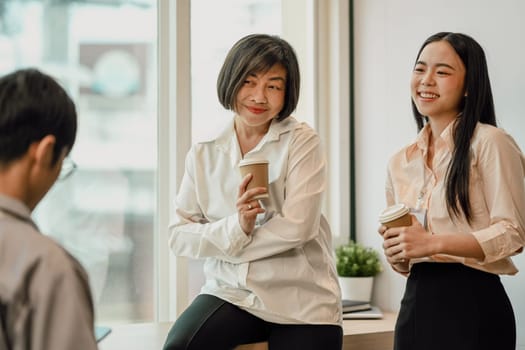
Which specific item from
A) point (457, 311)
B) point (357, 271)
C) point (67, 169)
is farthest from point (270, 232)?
point (357, 271)

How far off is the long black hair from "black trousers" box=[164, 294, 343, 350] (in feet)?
1.57

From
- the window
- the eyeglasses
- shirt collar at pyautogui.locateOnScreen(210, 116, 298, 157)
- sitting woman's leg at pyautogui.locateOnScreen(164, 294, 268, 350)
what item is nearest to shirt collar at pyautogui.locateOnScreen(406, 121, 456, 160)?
shirt collar at pyautogui.locateOnScreen(210, 116, 298, 157)

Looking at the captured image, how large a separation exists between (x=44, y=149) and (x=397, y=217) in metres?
0.92

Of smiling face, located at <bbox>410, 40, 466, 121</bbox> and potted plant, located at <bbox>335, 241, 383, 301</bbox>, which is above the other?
smiling face, located at <bbox>410, 40, 466, 121</bbox>

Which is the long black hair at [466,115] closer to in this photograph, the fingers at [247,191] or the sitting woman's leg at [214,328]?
the fingers at [247,191]

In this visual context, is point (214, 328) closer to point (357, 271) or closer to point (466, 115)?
point (466, 115)

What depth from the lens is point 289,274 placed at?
6.74ft

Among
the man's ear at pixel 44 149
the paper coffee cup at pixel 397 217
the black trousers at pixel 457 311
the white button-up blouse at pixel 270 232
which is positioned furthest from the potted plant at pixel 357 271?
the man's ear at pixel 44 149

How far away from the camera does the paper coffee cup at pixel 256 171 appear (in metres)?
1.91

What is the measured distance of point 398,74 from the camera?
305 cm

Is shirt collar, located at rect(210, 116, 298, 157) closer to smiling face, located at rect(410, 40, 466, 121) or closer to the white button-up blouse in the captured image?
the white button-up blouse

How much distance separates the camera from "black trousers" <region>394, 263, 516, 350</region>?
1.79 meters

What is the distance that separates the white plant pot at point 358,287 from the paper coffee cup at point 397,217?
1.32m

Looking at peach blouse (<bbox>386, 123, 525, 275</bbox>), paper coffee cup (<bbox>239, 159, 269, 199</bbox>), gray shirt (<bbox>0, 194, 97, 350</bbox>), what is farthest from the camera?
paper coffee cup (<bbox>239, 159, 269, 199</bbox>)
